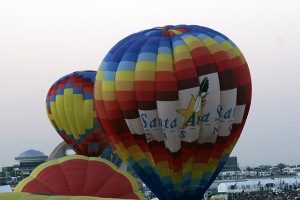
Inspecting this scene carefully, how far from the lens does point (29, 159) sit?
83938mm

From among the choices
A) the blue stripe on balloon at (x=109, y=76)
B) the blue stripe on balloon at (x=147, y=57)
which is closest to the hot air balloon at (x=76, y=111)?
the blue stripe on balloon at (x=109, y=76)

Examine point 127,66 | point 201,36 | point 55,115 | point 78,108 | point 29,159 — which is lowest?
point 29,159

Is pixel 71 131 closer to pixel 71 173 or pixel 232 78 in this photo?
pixel 71 173

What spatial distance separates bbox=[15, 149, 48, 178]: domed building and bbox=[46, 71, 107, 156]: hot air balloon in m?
55.5

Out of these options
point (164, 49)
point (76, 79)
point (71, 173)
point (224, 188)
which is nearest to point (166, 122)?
point (164, 49)

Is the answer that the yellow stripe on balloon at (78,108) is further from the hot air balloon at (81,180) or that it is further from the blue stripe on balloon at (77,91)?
the hot air balloon at (81,180)

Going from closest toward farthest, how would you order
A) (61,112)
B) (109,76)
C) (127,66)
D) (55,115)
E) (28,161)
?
(127,66), (109,76), (61,112), (55,115), (28,161)

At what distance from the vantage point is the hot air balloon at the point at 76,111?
1037 inches

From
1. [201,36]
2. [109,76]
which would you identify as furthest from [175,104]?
[201,36]

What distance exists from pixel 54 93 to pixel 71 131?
5.76ft

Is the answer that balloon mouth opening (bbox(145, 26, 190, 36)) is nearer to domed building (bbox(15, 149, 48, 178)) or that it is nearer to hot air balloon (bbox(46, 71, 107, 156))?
hot air balloon (bbox(46, 71, 107, 156))

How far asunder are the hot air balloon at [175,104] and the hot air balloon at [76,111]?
32.4ft

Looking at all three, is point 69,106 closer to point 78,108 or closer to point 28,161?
point 78,108

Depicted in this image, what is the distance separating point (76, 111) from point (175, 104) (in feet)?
38.5
